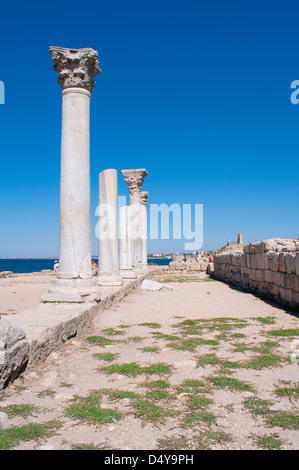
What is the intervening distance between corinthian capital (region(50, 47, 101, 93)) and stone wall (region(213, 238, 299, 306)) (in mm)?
6370

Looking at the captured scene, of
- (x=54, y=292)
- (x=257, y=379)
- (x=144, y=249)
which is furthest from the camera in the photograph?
(x=144, y=249)

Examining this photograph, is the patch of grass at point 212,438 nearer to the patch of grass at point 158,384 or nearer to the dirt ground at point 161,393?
the dirt ground at point 161,393

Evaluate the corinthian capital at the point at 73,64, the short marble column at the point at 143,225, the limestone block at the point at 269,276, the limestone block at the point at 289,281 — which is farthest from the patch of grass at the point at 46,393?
the short marble column at the point at 143,225

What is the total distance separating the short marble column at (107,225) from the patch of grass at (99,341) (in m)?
5.56

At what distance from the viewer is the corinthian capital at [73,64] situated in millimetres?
7867

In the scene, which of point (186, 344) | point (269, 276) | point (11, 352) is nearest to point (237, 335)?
point (186, 344)

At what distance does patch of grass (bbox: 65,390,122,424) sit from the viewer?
2906 millimetres

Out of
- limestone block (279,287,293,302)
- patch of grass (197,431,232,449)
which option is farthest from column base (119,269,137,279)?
patch of grass (197,431,232,449)

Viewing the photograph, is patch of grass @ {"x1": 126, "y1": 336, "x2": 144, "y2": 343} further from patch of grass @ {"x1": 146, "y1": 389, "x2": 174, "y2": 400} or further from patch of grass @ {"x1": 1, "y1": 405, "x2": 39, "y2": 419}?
patch of grass @ {"x1": 1, "y1": 405, "x2": 39, "y2": 419}

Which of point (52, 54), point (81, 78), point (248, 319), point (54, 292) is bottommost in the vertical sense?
point (248, 319)

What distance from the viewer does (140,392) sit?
350 cm
